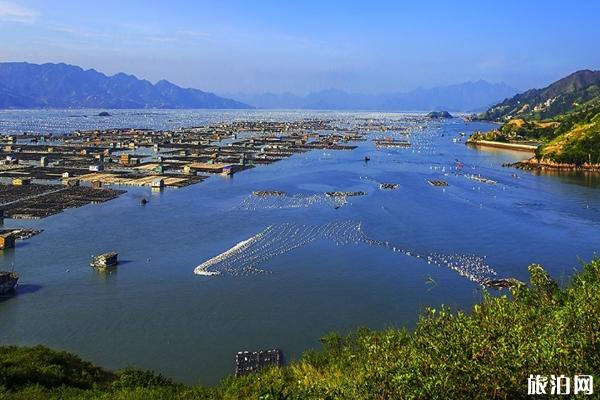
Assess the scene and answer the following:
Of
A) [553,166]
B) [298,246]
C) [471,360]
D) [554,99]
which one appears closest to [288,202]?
[298,246]

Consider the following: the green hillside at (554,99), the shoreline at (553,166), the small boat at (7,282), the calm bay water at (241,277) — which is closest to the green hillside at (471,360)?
the calm bay water at (241,277)

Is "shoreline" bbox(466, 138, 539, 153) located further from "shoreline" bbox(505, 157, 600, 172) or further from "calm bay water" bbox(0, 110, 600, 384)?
"calm bay water" bbox(0, 110, 600, 384)


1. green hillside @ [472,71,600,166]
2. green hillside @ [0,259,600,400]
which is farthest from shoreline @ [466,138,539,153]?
green hillside @ [0,259,600,400]

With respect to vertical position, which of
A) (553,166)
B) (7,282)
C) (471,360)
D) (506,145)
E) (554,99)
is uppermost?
(554,99)

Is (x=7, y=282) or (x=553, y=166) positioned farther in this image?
(x=553, y=166)

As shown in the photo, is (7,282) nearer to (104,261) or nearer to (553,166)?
(104,261)

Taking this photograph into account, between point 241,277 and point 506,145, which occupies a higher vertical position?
point 506,145

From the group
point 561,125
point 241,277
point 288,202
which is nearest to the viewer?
point 241,277
